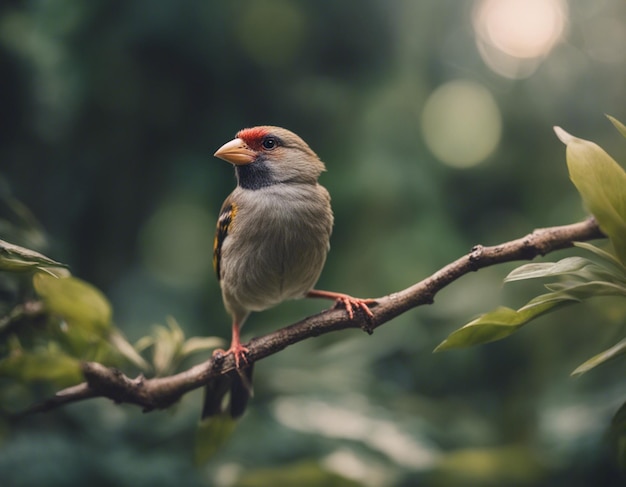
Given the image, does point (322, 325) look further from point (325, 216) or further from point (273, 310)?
point (273, 310)

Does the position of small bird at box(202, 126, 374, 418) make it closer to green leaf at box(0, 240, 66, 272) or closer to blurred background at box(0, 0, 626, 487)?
green leaf at box(0, 240, 66, 272)

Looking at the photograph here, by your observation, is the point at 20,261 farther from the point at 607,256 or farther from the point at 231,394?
the point at 607,256

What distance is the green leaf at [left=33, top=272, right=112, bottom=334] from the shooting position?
1.09 meters

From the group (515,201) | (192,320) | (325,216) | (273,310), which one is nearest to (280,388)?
(273,310)

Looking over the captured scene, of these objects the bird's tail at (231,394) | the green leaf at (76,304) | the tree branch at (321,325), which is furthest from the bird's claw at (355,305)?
the green leaf at (76,304)

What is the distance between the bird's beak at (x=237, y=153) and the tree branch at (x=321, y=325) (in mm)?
356

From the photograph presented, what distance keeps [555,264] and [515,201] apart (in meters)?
1.26

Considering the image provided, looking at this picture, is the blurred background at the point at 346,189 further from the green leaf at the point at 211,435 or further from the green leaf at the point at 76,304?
the green leaf at the point at 76,304

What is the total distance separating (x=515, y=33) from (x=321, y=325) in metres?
1.21

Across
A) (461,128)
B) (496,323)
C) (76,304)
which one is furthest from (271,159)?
(461,128)

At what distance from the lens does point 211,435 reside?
1247 mm

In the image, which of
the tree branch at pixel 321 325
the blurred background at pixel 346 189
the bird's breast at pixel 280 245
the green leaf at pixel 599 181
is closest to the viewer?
the green leaf at pixel 599 181

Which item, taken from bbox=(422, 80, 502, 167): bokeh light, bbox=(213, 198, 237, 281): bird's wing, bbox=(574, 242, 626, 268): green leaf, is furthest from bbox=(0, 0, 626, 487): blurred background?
bbox=(574, 242, 626, 268): green leaf

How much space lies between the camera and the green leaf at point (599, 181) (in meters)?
0.82
